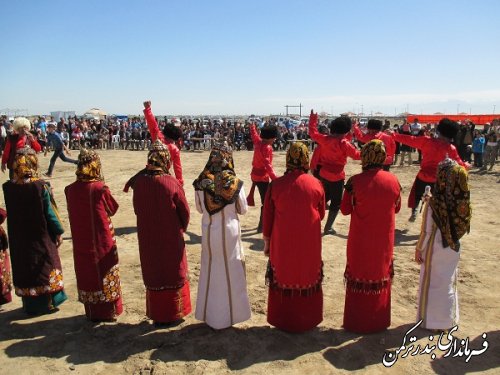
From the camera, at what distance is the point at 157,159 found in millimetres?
3900

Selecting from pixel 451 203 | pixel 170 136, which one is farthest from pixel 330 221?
pixel 451 203

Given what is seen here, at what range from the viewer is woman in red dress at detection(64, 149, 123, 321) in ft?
13.1

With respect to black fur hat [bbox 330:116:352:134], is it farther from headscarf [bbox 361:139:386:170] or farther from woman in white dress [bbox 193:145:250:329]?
woman in white dress [bbox 193:145:250:329]

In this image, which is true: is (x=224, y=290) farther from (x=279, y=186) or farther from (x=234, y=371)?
(x=279, y=186)

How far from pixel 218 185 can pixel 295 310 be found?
4.53 feet

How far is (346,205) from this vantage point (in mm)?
3924

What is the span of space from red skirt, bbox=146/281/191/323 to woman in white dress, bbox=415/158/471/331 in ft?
7.67

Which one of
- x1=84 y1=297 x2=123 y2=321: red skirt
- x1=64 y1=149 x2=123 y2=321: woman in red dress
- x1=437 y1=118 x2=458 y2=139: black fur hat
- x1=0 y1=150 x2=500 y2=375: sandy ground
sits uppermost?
x1=437 y1=118 x2=458 y2=139: black fur hat

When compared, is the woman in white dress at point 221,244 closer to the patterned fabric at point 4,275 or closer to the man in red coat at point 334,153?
the patterned fabric at point 4,275

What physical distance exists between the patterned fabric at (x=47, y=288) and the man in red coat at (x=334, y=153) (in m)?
4.23

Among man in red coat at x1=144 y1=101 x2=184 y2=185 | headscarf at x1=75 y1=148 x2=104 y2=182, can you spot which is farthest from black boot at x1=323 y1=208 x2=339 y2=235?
headscarf at x1=75 y1=148 x2=104 y2=182

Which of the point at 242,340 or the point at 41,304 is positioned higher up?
the point at 41,304

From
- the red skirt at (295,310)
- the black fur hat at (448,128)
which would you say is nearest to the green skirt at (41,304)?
the red skirt at (295,310)

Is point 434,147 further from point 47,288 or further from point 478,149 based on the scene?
point 478,149
